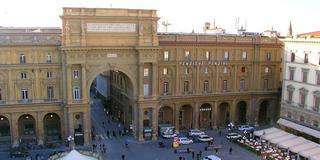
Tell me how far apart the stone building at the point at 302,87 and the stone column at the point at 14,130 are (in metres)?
42.9

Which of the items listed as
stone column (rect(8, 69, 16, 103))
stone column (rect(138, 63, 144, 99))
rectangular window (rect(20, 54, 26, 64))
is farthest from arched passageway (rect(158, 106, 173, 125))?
stone column (rect(8, 69, 16, 103))

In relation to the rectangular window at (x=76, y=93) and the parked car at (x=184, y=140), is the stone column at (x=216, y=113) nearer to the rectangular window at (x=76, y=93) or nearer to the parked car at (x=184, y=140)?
the parked car at (x=184, y=140)

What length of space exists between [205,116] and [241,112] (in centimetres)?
844

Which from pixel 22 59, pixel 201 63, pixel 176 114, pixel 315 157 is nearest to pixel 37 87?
pixel 22 59

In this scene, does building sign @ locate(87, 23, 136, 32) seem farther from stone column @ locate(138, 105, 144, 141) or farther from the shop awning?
the shop awning

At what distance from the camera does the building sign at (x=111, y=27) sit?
56522 mm

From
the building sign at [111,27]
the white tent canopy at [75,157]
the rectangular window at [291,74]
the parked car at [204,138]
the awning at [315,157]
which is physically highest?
the building sign at [111,27]

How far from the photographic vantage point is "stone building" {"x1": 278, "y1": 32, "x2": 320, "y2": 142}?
56.3 metres

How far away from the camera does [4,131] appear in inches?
2308

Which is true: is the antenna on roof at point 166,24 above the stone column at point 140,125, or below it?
above

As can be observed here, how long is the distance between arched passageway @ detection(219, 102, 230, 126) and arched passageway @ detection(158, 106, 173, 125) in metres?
10.2

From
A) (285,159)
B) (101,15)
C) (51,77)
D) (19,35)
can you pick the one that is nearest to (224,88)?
(285,159)

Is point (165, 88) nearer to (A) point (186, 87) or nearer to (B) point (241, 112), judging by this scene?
(A) point (186, 87)

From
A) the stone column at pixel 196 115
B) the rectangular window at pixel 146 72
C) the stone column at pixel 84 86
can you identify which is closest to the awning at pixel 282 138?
the stone column at pixel 196 115
